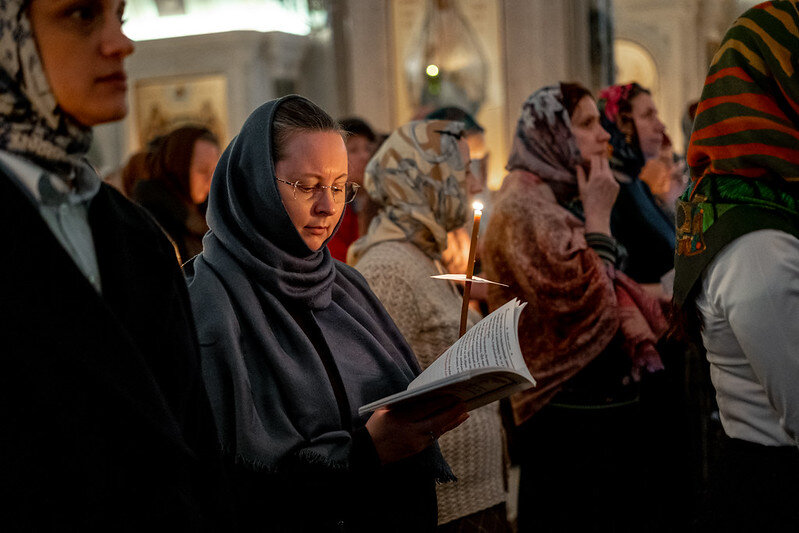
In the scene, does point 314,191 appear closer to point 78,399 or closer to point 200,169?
point 78,399

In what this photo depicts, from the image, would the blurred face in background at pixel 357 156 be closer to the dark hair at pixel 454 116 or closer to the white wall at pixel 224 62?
the dark hair at pixel 454 116

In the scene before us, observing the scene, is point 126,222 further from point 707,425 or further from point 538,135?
point 707,425

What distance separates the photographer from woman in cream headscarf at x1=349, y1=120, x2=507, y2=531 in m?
2.29

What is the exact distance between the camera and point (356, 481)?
168cm

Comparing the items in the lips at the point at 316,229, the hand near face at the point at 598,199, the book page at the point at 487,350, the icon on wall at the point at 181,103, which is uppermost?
the icon on wall at the point at 181,103

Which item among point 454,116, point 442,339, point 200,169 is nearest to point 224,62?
point 454,116

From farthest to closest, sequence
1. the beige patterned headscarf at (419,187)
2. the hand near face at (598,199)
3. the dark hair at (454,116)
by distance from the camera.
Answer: the dark hair at (454,116), the hand near face at (598,199), the beige patterned headscarf at (419,187)

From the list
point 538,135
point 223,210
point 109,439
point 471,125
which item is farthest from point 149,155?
point 109,439

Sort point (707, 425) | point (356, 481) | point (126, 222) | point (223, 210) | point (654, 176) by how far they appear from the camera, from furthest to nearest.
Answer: point (654, 176) < point (707, 425) < point (223, 210) < point (356, 481) < point (126, 222)

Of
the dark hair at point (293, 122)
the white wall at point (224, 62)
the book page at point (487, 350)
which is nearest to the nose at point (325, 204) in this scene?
the dark hair at point (293, 122)

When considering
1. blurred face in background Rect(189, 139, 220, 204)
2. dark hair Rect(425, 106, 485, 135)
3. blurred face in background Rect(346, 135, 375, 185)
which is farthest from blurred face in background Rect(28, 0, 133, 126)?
dark hair Rect(425, 106, 485, 135)

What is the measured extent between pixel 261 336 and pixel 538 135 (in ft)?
5.80

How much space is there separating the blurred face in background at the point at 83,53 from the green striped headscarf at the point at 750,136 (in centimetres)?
122

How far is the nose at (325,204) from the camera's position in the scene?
181cm
